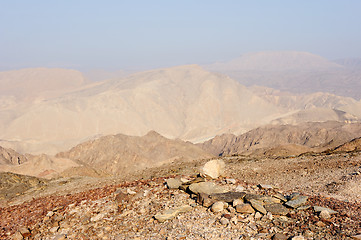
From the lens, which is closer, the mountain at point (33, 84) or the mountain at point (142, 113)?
the mountain at point (142, 113)

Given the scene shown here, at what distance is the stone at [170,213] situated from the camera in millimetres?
8094

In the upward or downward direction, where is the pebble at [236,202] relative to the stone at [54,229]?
upward

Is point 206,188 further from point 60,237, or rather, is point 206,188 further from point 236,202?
point 60,237

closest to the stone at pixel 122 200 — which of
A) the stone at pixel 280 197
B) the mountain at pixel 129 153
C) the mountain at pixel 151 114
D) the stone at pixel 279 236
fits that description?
the stone at pixel 280 197

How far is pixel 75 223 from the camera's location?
346 inches

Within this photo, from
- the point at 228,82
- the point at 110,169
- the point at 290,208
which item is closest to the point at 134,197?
the point at 290,208

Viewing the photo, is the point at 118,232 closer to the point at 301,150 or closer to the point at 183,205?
the point at 183,205

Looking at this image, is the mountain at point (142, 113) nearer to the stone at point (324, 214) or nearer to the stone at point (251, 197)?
the stone at point (251, 197)

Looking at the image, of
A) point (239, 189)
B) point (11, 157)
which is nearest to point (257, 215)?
point (239, 189)

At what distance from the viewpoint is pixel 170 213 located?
27.0ft

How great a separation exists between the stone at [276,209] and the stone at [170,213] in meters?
1.92

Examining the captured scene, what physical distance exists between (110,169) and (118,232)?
42.1 metres

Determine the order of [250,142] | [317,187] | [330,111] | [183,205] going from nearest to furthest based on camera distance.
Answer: [183,205] → [317,187] → [250,142] → [330,111]

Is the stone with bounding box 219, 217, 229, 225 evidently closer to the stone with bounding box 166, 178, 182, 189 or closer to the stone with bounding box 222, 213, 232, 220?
the stone with bounding box 222, 213, 232, 220
